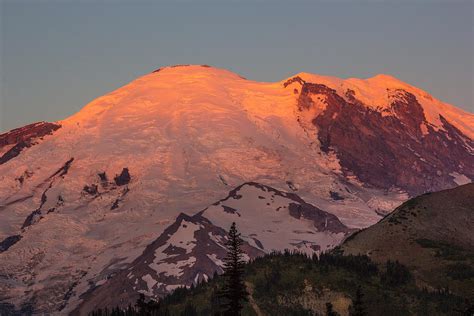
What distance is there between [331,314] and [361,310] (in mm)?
14830

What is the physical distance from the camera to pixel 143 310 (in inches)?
3484

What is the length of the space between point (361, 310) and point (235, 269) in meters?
13.0

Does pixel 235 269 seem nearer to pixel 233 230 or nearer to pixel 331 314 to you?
pixel 233 230

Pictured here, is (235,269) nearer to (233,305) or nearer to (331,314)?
(233,305)

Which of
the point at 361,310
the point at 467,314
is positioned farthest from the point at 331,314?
the point at 467,314

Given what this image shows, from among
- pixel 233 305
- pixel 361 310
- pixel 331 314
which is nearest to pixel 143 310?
pixel 233 305

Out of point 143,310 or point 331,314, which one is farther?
point 331,314

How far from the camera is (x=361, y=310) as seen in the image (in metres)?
96.2

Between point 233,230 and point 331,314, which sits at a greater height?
point 233,230

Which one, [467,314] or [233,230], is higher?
[233,230]

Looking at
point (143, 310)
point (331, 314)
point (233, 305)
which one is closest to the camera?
point (143, 310)

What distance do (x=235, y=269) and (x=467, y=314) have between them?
2275 cm

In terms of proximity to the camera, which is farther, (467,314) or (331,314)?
(331,314)

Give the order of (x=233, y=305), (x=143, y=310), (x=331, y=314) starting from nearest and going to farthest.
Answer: (x=143, y=310) < (x=233, y=305) < (x=331, y=314)
